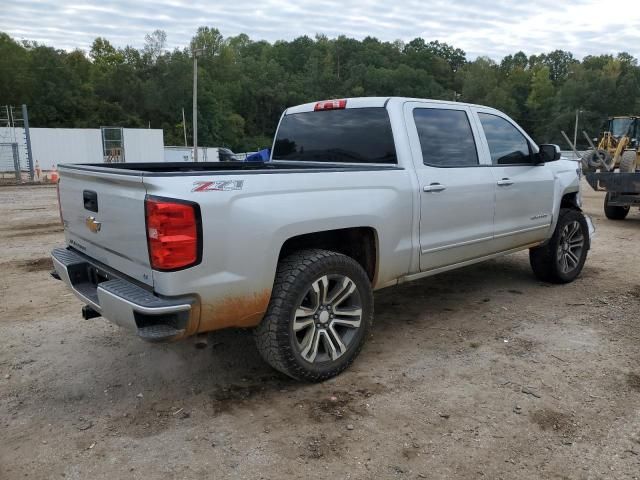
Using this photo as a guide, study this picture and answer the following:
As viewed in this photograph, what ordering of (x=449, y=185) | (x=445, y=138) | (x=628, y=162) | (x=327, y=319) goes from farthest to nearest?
1. (x=628, y=162)
2. (x=445, y=138)
3. (x=449, y=185)
4. (x=327, y=319)

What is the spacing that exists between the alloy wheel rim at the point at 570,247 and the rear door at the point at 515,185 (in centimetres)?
46

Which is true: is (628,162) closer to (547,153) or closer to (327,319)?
(547,153)

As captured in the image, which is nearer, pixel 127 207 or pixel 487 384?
pixel 127 207

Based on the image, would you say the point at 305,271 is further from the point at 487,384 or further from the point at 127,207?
the point at 487,384

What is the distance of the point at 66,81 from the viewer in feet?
200

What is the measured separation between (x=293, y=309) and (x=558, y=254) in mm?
3659

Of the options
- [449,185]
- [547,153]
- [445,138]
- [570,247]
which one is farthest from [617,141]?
[449,185]

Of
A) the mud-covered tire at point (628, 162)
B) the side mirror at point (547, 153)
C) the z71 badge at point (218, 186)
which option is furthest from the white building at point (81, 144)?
the z71 badge at point (218, 186)

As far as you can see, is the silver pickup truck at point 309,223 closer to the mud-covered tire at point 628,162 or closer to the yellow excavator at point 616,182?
the yellow excavator at point 616,182

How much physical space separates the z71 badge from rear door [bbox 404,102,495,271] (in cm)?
159

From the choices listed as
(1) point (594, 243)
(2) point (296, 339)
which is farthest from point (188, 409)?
(1) point (594, 243)

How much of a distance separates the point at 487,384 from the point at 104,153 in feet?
105

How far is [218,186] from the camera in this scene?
287 cm

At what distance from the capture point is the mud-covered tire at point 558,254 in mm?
5609
